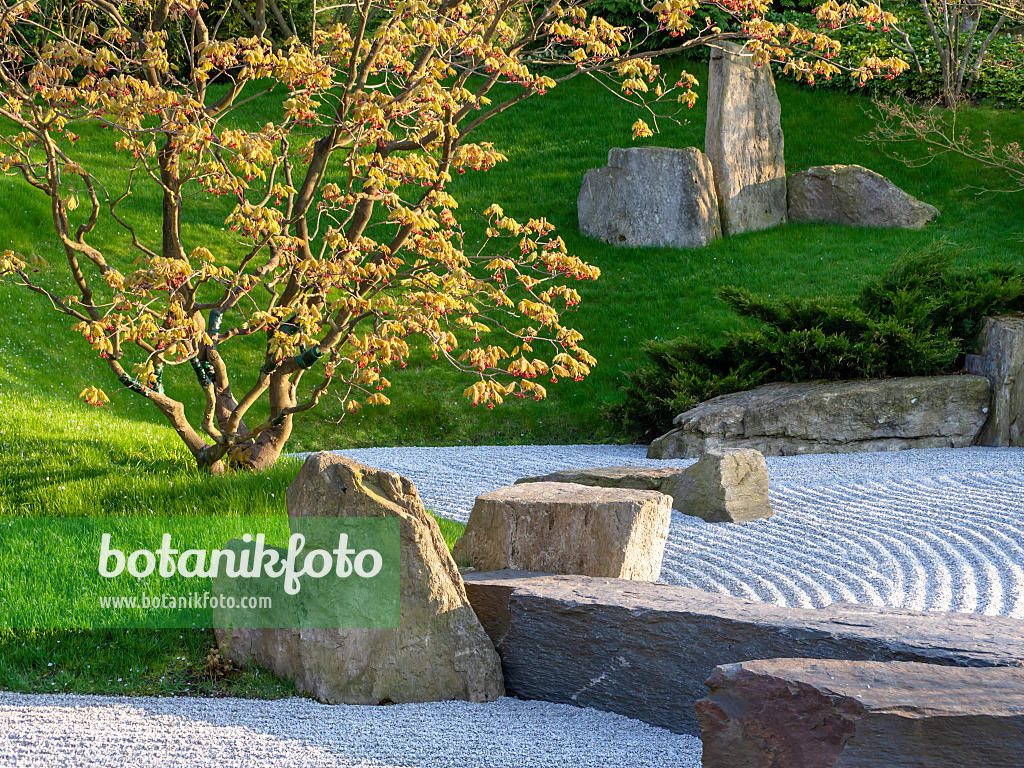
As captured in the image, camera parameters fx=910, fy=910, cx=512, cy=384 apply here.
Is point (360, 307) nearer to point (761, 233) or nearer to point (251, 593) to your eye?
point (251, 593)

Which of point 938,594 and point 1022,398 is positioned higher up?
point 1022,398

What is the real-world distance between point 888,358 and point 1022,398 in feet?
4.11

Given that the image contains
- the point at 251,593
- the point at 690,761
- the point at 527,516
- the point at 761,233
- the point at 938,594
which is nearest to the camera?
the point at 690,761

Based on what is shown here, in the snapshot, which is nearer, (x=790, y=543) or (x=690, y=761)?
(x=690, y=761)

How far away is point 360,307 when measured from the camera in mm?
5387

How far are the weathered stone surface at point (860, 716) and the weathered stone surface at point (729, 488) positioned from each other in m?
4.02

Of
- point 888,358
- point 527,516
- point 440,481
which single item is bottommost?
point 440,481

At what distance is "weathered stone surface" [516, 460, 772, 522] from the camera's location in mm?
6422

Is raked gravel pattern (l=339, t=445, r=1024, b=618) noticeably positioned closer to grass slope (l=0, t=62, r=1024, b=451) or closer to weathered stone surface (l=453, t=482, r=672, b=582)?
weathered stone surface (l=453, t=482, r=672, b=582)

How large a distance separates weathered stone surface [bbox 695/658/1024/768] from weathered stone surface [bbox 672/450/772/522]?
4.02m

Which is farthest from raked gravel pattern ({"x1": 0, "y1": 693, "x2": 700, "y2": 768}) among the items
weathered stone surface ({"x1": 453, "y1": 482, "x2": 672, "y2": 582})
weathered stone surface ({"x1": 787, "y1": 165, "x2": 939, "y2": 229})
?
weathered stone surface ({"x1": 787, "y1": 165, "x2": 939, "y2": 229})

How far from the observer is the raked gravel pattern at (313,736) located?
2.80m

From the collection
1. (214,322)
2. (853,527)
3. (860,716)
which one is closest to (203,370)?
(214,322)

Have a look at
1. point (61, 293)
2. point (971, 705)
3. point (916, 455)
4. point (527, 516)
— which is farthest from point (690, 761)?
point (61, 293)
